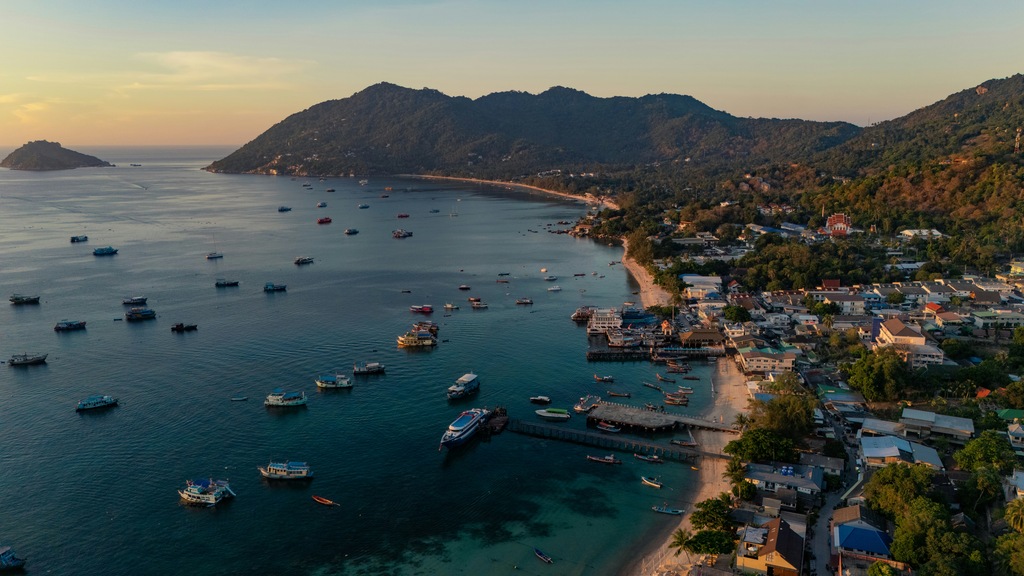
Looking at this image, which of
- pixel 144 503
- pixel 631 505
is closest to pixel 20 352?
pixel 144 503

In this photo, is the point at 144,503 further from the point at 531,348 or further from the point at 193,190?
the point at 193,190

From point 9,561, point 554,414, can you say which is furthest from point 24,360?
point 554,414

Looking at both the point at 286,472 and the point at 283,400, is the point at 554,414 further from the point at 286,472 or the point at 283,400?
the point at 283,400

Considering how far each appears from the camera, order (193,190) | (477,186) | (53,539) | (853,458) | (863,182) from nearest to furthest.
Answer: (53,539), (853,458), (863,182), (193,190), (477,186)

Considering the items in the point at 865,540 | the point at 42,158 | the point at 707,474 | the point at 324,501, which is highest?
the point at 42,158

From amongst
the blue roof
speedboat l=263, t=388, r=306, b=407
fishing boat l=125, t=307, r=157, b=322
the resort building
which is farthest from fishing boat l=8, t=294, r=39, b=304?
the blue roof

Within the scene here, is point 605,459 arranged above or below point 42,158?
below
